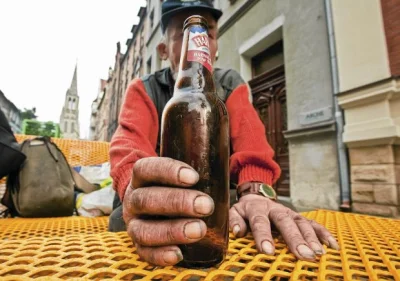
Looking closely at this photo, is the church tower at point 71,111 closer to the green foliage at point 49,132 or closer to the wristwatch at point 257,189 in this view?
the green foliage at point 49,132

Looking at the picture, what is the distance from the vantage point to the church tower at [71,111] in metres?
62.8

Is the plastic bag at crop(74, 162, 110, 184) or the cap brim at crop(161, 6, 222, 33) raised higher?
the cap brim at crop(161, 6, 222, 33)

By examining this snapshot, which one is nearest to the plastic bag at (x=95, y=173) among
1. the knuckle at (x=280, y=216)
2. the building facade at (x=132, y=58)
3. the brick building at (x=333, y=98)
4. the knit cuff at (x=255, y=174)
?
the knit cuff at (x=255, y=174)

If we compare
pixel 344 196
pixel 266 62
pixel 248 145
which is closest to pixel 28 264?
pixel 248 145

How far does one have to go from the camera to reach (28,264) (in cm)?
57

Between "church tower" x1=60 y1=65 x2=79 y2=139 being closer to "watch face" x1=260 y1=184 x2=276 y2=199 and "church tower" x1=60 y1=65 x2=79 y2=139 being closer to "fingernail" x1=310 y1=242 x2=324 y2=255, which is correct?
"watch face" x1=260 y1=184 x2=276 y2=199

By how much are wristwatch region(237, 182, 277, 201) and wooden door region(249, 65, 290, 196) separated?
365 cm

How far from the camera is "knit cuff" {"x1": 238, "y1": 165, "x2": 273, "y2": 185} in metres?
1.21

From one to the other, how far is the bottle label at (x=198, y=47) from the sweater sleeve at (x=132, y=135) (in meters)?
0.56

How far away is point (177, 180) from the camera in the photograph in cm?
50

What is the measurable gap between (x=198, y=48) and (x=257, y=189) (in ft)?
2.33

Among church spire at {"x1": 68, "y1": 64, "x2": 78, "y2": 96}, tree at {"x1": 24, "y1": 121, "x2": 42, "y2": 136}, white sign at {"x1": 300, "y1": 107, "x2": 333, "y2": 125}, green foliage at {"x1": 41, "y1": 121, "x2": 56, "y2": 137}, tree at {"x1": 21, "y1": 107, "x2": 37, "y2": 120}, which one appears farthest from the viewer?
church spire at {"x1": 68, "y1": 64, "x2": 78, "y2": 96}

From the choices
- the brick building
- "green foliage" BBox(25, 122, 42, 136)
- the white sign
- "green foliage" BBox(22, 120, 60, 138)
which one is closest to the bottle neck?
the brick building

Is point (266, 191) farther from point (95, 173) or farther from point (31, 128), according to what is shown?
point (31, 128)
